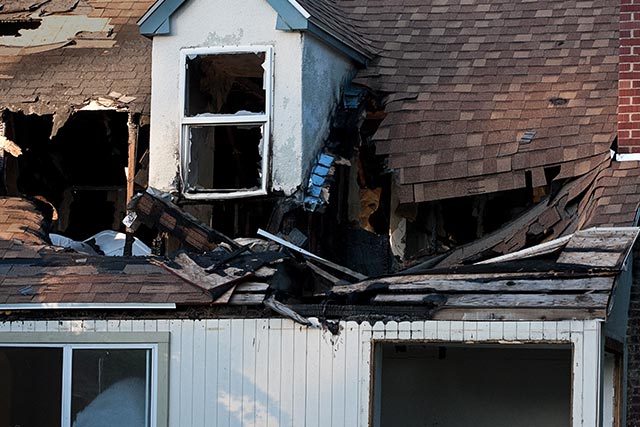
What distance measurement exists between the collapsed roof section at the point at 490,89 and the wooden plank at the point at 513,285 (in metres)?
2.79

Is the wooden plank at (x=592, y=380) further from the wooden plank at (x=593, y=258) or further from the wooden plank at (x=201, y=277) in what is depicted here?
the wooden plank at (x=201, y=277)

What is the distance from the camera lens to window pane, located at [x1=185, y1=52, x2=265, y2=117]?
15305mm

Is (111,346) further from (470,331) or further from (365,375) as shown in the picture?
(470,331)

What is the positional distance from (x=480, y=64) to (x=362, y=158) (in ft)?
5.81

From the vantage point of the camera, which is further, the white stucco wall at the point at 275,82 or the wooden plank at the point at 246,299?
the white stucco wall at the point at 275,82

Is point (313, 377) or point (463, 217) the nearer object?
point (313, 377)

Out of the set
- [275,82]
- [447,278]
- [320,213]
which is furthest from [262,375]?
[275,82]

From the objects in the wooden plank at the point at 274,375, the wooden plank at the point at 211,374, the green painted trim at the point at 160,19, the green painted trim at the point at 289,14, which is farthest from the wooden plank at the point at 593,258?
the green painted trim at the point at 160,19

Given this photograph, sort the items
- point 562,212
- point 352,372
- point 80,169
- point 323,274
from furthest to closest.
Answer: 1. point 80,169
2. point 562,212
3. point 323,274
4. point 352,372

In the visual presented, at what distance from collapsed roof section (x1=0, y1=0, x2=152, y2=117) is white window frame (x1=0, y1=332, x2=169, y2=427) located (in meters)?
3.93

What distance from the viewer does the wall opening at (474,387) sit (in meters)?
14.8

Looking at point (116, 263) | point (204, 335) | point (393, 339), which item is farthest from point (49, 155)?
point (393, 339)

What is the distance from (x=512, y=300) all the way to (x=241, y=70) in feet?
18.4

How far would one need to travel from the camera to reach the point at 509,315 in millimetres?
11523
